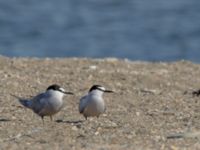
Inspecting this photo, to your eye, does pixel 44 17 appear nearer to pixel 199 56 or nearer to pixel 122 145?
pixel 199 56

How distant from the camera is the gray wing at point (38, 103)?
1327 centimetres

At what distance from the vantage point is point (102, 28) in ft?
143

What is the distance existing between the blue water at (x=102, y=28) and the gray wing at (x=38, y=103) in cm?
2166

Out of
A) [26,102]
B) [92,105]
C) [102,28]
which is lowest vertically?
[92,105]

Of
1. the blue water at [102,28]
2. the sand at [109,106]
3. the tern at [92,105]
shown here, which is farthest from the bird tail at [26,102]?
the blue water at [102,28]

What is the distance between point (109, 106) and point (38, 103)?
57.8 inches

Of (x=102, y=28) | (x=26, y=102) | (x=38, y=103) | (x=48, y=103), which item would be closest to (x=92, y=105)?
(x=48, y=103)

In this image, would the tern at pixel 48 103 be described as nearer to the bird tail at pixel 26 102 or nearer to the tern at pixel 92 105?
the bird tail at pixel 26 102

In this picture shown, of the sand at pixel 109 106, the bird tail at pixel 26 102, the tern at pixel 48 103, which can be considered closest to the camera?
the sand at pixel 109 106

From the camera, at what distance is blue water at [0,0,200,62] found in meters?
38.1

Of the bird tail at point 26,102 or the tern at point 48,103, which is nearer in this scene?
the tern at point 48,103

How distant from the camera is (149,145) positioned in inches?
466

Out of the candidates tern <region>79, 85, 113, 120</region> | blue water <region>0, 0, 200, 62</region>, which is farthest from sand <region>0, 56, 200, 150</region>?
blue water <region>0, 0, 200, 62</region>

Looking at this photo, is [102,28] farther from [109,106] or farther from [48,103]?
[48,103]
